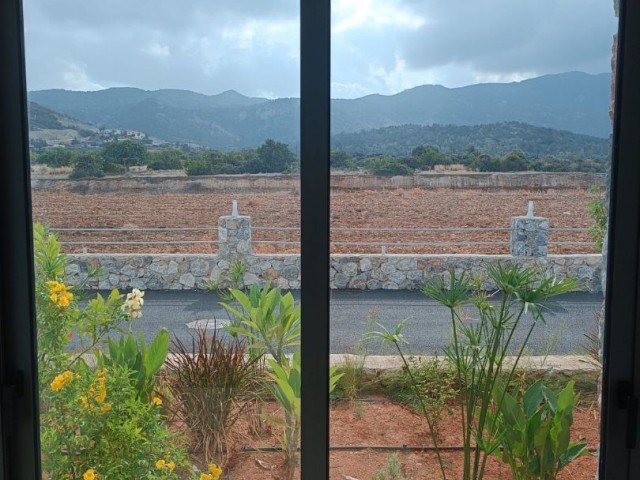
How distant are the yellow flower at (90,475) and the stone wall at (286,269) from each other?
463mm

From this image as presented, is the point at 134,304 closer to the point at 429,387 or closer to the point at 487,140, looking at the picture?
the point at 429,387

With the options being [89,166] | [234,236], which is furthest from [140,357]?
[89,166]

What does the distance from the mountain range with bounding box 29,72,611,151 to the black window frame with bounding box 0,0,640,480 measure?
52 mm

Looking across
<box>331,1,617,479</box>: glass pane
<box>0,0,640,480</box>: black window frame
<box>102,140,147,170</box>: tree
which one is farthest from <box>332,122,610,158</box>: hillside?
<box>102,140,147,170</box>: tree

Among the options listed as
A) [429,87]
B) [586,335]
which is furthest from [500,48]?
[586,335]

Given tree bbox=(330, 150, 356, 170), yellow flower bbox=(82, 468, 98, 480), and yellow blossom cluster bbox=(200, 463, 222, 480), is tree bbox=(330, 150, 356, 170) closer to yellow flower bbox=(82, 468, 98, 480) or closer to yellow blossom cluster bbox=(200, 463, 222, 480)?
yellow blossom cluster bbox=(200, 463, 222, 480)

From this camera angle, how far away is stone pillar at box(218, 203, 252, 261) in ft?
4.87

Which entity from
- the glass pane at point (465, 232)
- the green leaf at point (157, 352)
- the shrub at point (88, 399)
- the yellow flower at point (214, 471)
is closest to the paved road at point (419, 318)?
the glass pane at point (465, 232)

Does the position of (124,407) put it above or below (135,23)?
below

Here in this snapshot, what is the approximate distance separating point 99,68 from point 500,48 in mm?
1021

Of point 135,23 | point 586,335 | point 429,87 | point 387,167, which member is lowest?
point 586,335

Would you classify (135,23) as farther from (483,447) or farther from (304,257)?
(483,447)

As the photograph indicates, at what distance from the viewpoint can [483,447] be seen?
4.86 feet

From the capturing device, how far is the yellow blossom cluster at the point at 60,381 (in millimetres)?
1512
